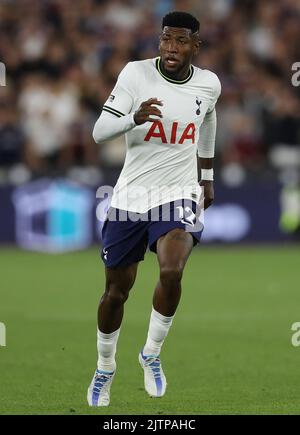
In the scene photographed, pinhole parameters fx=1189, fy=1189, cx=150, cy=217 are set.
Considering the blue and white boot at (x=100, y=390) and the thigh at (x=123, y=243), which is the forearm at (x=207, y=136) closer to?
the thigh at (x=123, y=243)

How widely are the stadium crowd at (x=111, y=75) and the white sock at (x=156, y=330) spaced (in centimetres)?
1140

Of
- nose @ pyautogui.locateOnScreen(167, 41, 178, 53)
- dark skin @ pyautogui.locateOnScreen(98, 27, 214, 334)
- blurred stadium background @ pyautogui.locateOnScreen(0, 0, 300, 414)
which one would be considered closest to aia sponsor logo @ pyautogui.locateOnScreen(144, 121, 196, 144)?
dark skin @ pyautogui.locateOnScreen(98, 27, 214, 334)

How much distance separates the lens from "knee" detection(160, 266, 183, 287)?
23.8ft

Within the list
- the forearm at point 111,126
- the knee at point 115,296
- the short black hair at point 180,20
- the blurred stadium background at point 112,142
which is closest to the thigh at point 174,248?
the knee at point 115,296

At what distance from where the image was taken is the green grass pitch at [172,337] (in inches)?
303

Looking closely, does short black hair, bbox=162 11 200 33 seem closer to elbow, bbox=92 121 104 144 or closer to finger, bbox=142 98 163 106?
finger, bbox=142 98 163 106

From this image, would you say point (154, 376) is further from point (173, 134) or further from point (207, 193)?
point (173, 134)

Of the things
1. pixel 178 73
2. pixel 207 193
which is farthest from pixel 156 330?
pixel 178 73

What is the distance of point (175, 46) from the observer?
7.48 m

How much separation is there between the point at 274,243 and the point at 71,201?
3.55 meters
